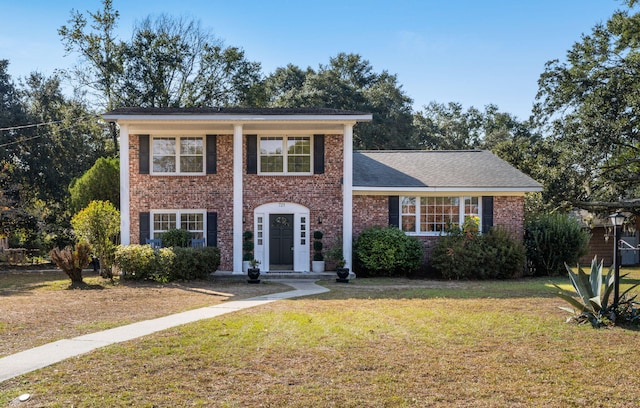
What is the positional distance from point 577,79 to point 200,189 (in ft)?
51.6

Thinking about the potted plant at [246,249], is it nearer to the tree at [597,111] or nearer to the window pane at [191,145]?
the window pane at [191,145]

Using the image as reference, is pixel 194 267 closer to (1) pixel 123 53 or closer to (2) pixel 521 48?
(2) pixel 521 48

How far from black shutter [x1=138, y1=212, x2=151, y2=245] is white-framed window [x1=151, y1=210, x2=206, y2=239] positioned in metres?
0.13

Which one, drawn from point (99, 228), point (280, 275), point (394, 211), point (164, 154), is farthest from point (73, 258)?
point (394, 211)

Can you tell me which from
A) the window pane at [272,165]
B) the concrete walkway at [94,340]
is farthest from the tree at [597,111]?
the concrete walkway at [94,340]

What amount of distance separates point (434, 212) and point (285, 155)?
5.58 meters

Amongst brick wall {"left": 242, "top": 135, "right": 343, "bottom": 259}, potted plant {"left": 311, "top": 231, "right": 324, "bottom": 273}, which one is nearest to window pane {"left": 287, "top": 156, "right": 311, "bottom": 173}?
brick wall {"left": 242, "top": 135, "right": 343, "bottom": 259}

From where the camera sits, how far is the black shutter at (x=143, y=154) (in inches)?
712

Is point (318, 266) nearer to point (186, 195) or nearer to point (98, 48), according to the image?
point (186, 195)

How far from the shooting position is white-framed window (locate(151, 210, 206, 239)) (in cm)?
1814

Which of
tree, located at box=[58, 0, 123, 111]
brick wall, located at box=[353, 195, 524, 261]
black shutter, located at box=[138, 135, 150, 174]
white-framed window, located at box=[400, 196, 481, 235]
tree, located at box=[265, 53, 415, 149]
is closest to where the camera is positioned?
black shutter, located at box=[138, 135, 150, 174]

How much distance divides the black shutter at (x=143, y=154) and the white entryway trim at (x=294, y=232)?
394cm

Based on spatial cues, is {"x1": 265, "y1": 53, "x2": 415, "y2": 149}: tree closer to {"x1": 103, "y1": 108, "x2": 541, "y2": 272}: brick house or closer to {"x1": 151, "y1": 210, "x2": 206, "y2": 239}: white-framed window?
{"x1": 103, "y1": 108, "x2": 541, "y2": 272}: brick house

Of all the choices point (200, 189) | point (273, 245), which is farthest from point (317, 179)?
point (200, 189)
